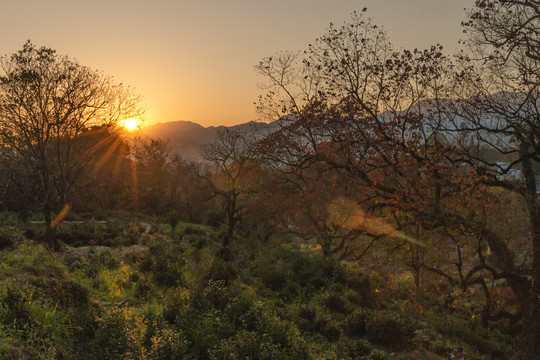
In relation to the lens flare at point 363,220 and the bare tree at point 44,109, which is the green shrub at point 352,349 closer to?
the lens flare at point 363,220

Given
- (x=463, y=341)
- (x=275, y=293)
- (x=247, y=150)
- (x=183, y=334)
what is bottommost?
(x=463, y=341)

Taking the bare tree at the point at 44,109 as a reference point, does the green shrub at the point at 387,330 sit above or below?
below

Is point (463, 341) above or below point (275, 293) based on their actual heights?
below

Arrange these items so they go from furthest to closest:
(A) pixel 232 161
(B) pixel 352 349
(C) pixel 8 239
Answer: (A) pixel 232 161, (C) pixel 8 239, (B) pixel 352 349

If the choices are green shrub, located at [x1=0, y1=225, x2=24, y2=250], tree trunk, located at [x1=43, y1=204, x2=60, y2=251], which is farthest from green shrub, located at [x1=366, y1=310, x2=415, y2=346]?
green shrub, located at [x1=0, y1=225, x2=24, y2=250]

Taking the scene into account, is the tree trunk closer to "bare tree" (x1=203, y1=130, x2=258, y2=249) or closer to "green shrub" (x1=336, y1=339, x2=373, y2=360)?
"bare tree" (x1=203, y1=130, x2=258, y2=249)

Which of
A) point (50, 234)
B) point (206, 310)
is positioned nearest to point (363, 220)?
point (206, 310)

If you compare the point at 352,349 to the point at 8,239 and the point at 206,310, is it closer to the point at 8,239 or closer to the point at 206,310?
the point at 206,310

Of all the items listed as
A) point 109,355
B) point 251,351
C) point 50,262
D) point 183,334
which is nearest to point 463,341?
point 251,351

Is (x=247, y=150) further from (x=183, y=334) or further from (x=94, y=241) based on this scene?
(x=183, y=334)

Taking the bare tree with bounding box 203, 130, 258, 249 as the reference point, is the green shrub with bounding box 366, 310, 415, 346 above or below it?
below

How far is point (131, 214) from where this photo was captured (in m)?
33.6

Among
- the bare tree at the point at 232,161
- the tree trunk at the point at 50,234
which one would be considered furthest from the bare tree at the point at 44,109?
the bare tree at the point at 232,161

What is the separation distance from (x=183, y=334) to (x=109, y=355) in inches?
76.8
